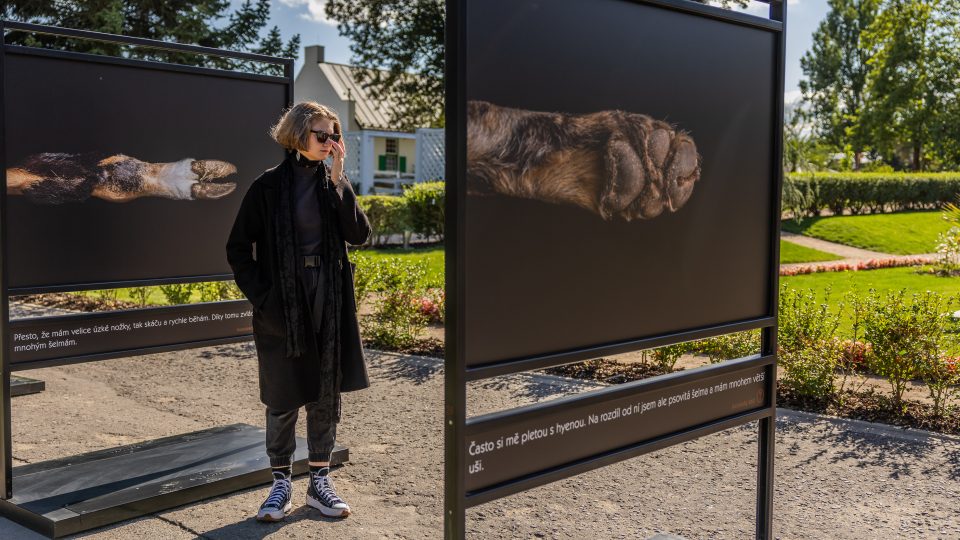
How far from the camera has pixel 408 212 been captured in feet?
65.7

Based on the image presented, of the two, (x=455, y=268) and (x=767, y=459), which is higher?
(x=455, y=268)

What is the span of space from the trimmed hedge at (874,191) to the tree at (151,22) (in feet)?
46.9

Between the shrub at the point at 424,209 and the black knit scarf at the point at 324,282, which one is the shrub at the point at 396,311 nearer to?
the black knit scarf at the point at 324,282

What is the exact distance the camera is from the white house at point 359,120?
105ft

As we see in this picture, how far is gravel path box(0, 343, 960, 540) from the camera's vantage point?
452cm

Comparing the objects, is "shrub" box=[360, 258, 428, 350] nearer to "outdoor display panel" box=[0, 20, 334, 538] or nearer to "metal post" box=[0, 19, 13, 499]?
"outdoor display panel" box=[0, 20, 334, 538]

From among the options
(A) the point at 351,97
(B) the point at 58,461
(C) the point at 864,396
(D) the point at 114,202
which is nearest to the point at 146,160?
(D) the point at 114,202

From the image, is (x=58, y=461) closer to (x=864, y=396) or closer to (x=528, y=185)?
(x=528, y=185)

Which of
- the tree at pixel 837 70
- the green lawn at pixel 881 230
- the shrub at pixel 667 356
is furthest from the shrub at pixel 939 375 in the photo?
the tree at pixel 837 70

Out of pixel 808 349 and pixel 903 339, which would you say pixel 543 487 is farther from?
pixel 903 339

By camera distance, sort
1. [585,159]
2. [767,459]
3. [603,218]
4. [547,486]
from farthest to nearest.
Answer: [547,486]
[767,459]
[603,218]
[585,159]

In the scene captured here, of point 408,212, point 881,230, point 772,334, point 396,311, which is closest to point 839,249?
point 881,230

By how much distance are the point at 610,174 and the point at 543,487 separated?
2370 mm

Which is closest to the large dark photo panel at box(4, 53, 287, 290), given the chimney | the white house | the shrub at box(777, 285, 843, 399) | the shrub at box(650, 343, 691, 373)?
the shrub at box(650, 343, 691, 373)
